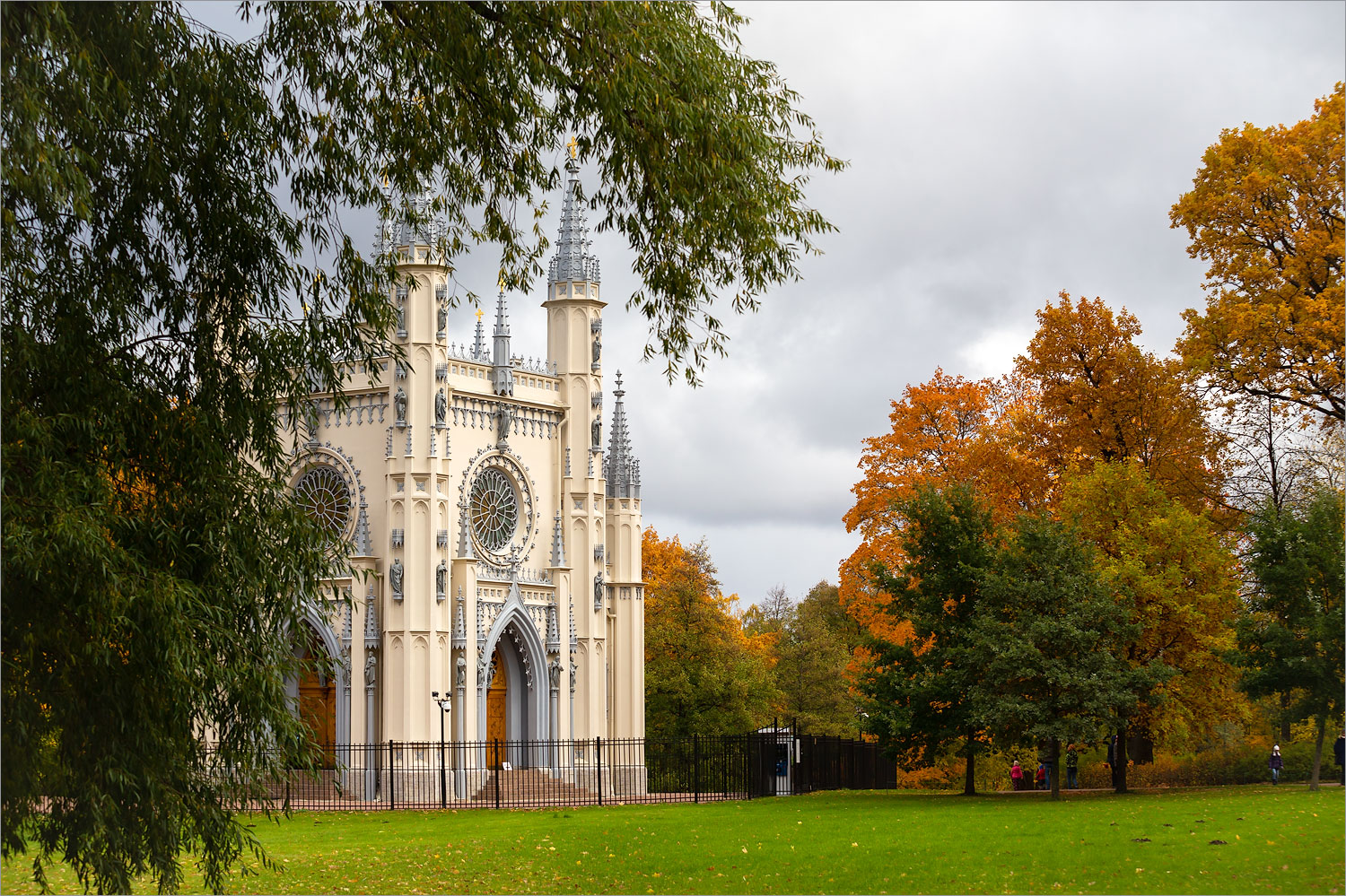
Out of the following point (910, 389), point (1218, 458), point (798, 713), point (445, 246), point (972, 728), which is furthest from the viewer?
point (798, 713)

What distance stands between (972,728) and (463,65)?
20.8 meters

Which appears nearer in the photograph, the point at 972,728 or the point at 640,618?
the point at 972,728

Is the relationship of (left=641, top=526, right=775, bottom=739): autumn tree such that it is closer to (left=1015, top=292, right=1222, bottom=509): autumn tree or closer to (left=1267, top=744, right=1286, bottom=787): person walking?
(left=1015, top=292, right=1222, bottom=509): autumn tree

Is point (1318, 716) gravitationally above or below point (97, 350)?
below

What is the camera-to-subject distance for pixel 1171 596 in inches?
1118

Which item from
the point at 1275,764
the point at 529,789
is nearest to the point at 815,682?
the point at 529,789

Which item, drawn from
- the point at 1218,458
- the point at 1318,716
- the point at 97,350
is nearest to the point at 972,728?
the point at 1318,716

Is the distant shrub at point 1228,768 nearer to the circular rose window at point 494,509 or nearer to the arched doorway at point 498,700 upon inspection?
the arched doorway at point 498,700

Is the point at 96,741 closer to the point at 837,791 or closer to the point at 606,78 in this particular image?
the point at 606,78

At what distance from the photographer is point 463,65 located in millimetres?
12258

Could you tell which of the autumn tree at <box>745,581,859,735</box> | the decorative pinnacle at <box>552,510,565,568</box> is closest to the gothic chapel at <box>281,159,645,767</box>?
the decorative pinnacle at <box>552,510,565,568</box>

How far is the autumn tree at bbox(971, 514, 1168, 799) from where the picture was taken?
26438mm

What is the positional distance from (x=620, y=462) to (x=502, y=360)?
5.75 m

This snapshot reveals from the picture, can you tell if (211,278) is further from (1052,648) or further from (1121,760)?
(1121,760)
